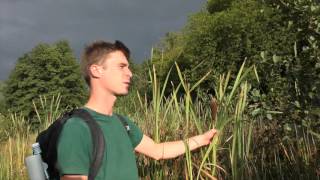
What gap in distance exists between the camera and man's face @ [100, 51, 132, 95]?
2.98 m

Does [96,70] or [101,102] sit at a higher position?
[96,70]

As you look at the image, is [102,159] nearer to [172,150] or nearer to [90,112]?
[90,112]

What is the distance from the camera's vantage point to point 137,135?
3.38 m

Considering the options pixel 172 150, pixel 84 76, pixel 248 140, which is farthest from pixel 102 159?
pixel 248 140

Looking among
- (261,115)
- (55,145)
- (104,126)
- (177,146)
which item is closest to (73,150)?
(55,145)

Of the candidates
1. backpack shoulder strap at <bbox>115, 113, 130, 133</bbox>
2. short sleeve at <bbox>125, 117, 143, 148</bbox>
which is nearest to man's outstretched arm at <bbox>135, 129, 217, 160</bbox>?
short sleeve at <bbox>125, 117, 143, 148</bbox>

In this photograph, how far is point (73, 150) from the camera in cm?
270

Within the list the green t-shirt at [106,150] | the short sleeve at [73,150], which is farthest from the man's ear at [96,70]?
the short sleeve at [73,150]

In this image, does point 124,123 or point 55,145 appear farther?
point 124,123

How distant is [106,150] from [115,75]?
39cm

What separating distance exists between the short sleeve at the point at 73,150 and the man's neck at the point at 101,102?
0.72 feet

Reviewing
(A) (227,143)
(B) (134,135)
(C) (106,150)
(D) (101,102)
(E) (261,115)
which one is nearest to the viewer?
(C) (106,150)

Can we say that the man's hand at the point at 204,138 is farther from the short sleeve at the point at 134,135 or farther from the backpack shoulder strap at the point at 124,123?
the backpack shoulder strap at the point at 124,123

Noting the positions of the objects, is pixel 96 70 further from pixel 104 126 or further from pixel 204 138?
pixel 204 138
